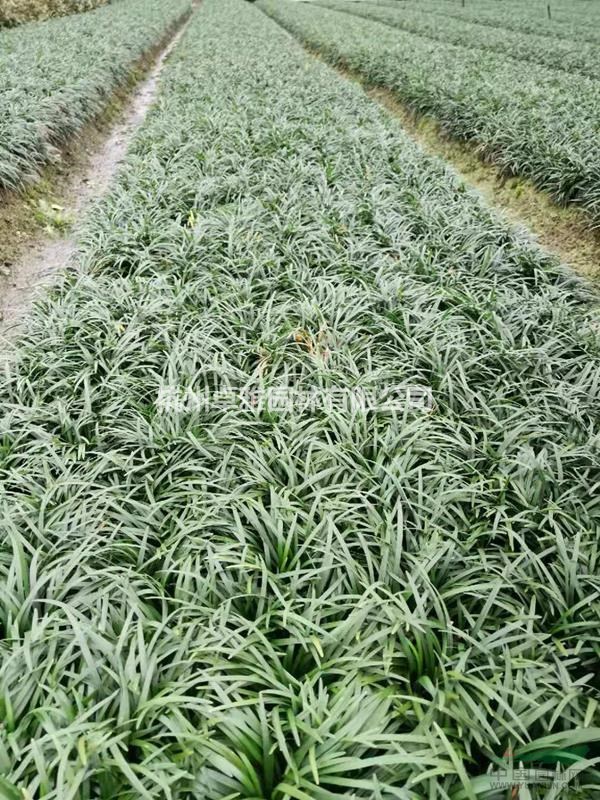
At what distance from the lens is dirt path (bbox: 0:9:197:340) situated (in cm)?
420

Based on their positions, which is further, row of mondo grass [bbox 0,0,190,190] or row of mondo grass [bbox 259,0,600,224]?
row of mondo grass [bbox 0,0,190,190]

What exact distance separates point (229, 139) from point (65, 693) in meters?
6.14

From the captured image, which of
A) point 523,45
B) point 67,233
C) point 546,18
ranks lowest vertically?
point 67,233

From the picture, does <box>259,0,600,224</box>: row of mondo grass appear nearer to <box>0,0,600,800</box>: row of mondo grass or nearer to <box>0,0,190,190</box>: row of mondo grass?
<box>0,0,600,800</box>: row of mondo grass

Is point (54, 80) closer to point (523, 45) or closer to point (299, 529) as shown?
point (299, 529)

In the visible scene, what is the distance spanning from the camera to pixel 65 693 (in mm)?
1474

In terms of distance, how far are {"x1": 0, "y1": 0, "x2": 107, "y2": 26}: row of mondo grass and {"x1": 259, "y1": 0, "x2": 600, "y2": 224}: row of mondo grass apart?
1149 centimetres

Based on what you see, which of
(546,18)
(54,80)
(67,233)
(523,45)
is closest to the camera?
(67,233)

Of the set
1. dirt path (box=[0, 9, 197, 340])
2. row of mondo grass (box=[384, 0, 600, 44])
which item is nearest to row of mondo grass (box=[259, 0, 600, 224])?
dirt path (box=[0, 9, 197, 340])

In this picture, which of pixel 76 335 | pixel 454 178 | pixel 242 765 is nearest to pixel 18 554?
pixel 242 765

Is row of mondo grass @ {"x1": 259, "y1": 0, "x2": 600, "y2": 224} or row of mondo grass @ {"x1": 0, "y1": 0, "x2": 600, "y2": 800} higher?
row of mondo grass @ {"x1": 259, "y1": 0, "x2": 600, "y2": 224}

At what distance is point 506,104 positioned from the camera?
7723 mm

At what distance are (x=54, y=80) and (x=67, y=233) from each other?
4.07 meters

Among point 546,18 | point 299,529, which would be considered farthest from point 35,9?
point 299,529
